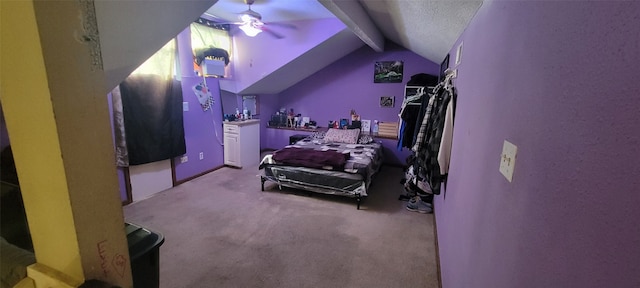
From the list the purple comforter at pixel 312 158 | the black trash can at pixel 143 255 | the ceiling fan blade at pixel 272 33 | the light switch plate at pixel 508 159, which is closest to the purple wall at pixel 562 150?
the light switch plate at pixel 508 159

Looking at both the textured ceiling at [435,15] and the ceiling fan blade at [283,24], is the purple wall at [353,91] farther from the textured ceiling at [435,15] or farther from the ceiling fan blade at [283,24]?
the textured ceiling at [435,15]

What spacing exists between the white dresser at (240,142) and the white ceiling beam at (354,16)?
2.43 m

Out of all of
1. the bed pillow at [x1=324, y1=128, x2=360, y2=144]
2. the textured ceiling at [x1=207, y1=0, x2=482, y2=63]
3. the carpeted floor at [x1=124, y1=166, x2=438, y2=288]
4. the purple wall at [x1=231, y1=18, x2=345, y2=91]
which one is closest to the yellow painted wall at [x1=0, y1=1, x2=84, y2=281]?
the carpeted floor at [x1=124, y1=166, x2=438, y2=288]

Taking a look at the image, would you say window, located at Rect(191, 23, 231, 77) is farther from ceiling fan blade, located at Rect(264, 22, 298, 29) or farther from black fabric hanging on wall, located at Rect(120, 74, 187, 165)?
ceiling fan blade, located at Rect(264, 22, 298, 29)

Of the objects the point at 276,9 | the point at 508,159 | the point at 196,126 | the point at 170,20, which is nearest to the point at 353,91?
the point at 276,9

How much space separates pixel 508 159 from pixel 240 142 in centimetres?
414

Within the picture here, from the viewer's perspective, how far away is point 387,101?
4965 millimetres

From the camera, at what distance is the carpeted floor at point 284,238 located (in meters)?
2.04

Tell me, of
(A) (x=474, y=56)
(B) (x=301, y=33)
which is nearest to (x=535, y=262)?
(A) (x=474, y=56)

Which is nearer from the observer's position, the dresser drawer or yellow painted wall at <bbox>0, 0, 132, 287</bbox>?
yellow painted wall at <bbox>0, 0, 132, 287</bbox>

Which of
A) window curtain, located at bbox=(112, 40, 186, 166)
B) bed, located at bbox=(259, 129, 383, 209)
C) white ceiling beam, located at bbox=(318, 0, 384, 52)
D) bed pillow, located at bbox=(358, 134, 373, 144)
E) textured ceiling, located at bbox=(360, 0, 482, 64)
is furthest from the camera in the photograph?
bed pillow, located at bbox=(358, 134, 373, 144)

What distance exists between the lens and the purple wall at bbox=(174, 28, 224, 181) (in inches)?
148

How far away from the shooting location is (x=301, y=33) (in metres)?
4.20

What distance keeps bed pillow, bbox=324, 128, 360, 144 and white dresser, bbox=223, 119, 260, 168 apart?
133 centimetres
